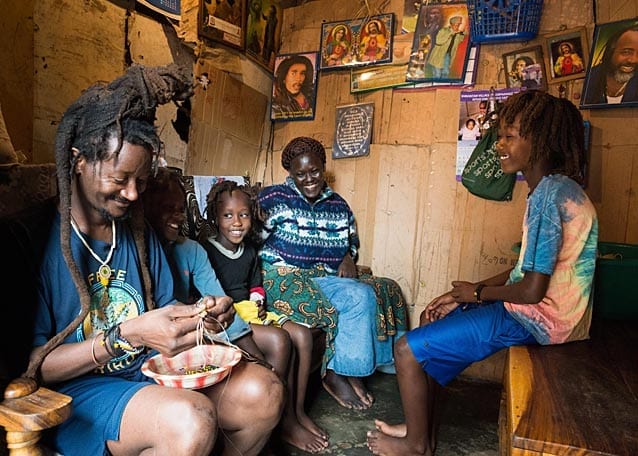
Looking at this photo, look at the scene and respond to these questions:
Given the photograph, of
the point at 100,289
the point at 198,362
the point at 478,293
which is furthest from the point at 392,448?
the point at 100,289

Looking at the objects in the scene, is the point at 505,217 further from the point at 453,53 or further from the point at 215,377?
the point at 215,377

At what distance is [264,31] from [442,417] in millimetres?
3097

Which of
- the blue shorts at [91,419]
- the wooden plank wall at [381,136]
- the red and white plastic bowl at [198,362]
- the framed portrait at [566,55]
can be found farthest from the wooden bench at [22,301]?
the framed portrait at [566,55]

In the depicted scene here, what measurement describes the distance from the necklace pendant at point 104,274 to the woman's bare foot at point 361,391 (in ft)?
5.95

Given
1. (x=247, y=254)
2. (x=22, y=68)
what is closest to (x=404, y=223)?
(x=247, y=254)

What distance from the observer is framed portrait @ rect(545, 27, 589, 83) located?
2793mm

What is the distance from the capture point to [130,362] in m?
1.40

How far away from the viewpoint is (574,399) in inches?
50.7

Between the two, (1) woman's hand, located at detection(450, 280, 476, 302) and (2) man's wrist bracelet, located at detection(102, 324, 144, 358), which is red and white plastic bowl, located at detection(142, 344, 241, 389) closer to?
(2) man's wrist bracelet, located at detection(102, 324, 144, 358)

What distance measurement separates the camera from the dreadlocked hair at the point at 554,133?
1.83 metres

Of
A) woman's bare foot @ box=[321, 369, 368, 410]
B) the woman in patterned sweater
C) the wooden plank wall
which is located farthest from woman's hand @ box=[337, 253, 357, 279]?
woman's bare foot @ box=[321, 369, 368, 410]

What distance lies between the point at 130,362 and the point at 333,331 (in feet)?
4.63

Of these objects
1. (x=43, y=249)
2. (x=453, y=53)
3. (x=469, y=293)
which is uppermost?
(x=453, y=53)

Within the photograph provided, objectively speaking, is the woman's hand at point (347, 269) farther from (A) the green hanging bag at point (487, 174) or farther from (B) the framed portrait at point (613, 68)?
(B) the framed portrait at point (613, 68)
